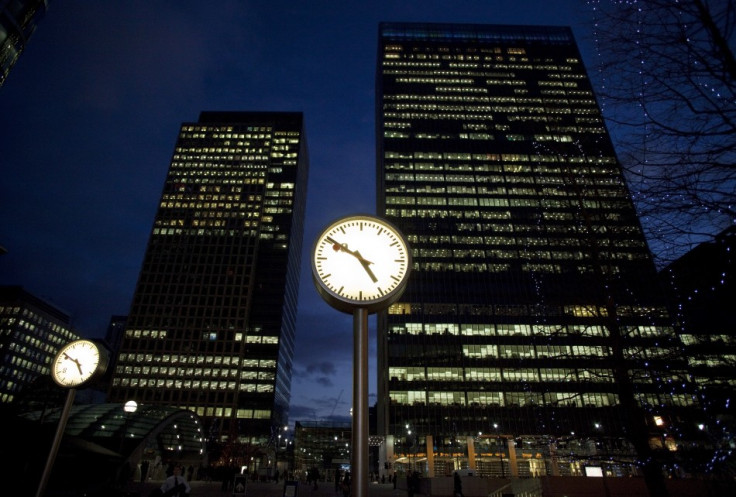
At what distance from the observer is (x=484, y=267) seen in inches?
2955

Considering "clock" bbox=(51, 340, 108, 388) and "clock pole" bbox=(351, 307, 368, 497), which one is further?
"clock" bbox=(51, 340, 108, 388)

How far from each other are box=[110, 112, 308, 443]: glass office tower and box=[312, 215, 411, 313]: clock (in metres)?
88.3

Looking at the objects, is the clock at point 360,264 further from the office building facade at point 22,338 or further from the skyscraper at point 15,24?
the office building facade at point 22,338

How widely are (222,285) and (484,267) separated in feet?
227

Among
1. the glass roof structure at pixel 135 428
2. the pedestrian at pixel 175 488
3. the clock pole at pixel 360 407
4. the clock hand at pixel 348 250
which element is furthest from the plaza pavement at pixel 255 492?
the clock hand at pixel 348 250

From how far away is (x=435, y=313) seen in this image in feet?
231

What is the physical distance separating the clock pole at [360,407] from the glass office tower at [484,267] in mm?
44291

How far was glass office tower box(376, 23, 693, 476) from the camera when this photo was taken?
60.5 meters

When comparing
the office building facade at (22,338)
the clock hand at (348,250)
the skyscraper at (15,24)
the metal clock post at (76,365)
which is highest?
the skyscraper at (15,24)

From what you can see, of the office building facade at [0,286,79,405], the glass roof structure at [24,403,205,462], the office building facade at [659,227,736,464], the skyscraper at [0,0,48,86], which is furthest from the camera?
the office building facade at [0,286,79,405]

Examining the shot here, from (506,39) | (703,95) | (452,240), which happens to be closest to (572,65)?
(506,39)

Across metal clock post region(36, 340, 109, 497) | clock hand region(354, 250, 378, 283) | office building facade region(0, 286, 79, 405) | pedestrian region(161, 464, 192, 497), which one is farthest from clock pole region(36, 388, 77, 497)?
office building facade region(0, 286, 79, 405)

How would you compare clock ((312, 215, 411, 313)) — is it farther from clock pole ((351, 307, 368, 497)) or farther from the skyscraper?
the skyscraper

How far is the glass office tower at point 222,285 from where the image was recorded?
89.4 meters
